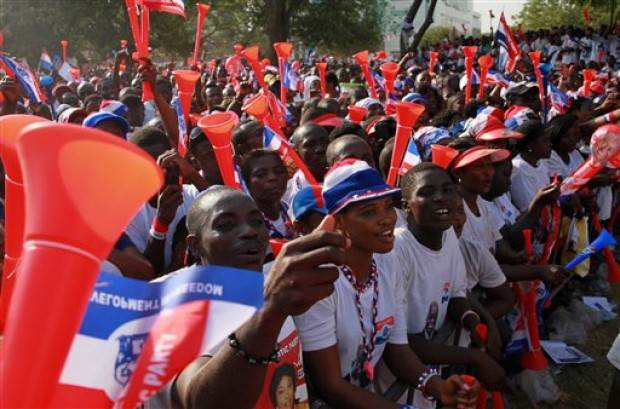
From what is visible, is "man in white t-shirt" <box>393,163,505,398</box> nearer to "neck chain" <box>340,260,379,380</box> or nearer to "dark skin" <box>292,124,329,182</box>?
"neck chain" <box>340,260,379,380</box>

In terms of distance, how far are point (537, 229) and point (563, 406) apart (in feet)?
3.94

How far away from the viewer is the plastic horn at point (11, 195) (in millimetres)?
1121

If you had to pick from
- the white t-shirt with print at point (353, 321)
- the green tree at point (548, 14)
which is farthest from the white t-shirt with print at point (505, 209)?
the green tree at point (548, 14)

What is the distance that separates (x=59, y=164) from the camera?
2.57ft

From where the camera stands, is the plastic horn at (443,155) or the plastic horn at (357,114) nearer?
the plastic horn at (443,155)

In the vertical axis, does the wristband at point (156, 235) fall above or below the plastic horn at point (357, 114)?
below

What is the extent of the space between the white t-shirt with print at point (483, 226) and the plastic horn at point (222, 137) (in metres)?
1.36

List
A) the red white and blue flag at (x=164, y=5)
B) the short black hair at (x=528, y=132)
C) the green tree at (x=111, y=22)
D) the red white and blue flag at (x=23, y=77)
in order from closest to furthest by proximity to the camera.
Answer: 1. the red white and blue flag at (x=164, y=5)
2. the short black hair at (x=528, y=132)
3. the red white and blue flag at (x=23, y=77)
4. the green tree at (x=111, y=22)

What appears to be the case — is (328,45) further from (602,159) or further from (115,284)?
(115,284)

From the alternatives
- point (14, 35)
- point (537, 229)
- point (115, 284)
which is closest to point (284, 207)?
point (537, 229)

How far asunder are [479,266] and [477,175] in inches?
22.3

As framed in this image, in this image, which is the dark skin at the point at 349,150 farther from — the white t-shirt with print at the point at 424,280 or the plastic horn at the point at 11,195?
the plastic horn at the point at 11,195

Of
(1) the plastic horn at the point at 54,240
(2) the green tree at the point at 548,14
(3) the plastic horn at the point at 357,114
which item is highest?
(2) the green tree at the point at 548,14

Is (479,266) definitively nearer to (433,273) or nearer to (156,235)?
(433,273)
